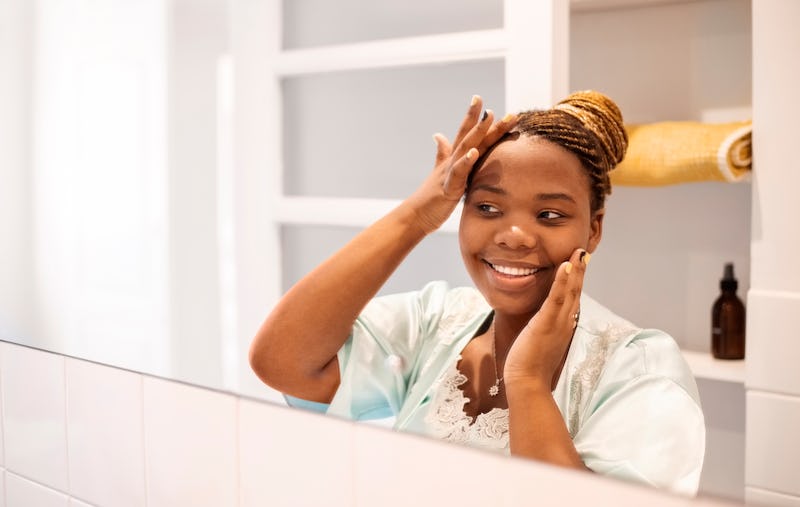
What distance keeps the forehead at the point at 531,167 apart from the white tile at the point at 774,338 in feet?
0.54

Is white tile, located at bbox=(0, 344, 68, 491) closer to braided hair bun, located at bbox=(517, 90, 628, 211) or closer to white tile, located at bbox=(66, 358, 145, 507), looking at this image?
white tile, located at bbox=(66, 358, 145, 507)

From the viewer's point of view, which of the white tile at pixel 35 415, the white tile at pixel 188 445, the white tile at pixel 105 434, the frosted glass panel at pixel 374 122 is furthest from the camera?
the white tile at pixel 35 415

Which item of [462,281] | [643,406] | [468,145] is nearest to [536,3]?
[468,145]

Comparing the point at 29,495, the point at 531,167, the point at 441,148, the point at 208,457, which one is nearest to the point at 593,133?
the point at 531,167

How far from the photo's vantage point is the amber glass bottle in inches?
24.5

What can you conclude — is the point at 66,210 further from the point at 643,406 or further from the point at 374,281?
the point at 643,406

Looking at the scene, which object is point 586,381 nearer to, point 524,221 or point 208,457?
point 524,221

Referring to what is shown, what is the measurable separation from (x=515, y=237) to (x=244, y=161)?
0.38m

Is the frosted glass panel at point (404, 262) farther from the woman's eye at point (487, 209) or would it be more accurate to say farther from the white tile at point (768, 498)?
the white tile at point (768, 498)

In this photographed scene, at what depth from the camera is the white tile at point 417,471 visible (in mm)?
771

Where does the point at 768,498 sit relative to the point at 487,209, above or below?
below

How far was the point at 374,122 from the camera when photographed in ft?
2.83

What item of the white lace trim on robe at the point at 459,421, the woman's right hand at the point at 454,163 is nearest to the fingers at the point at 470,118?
the woman's right hand at the point at 454,163

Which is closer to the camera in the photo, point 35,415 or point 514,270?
point 514,270
